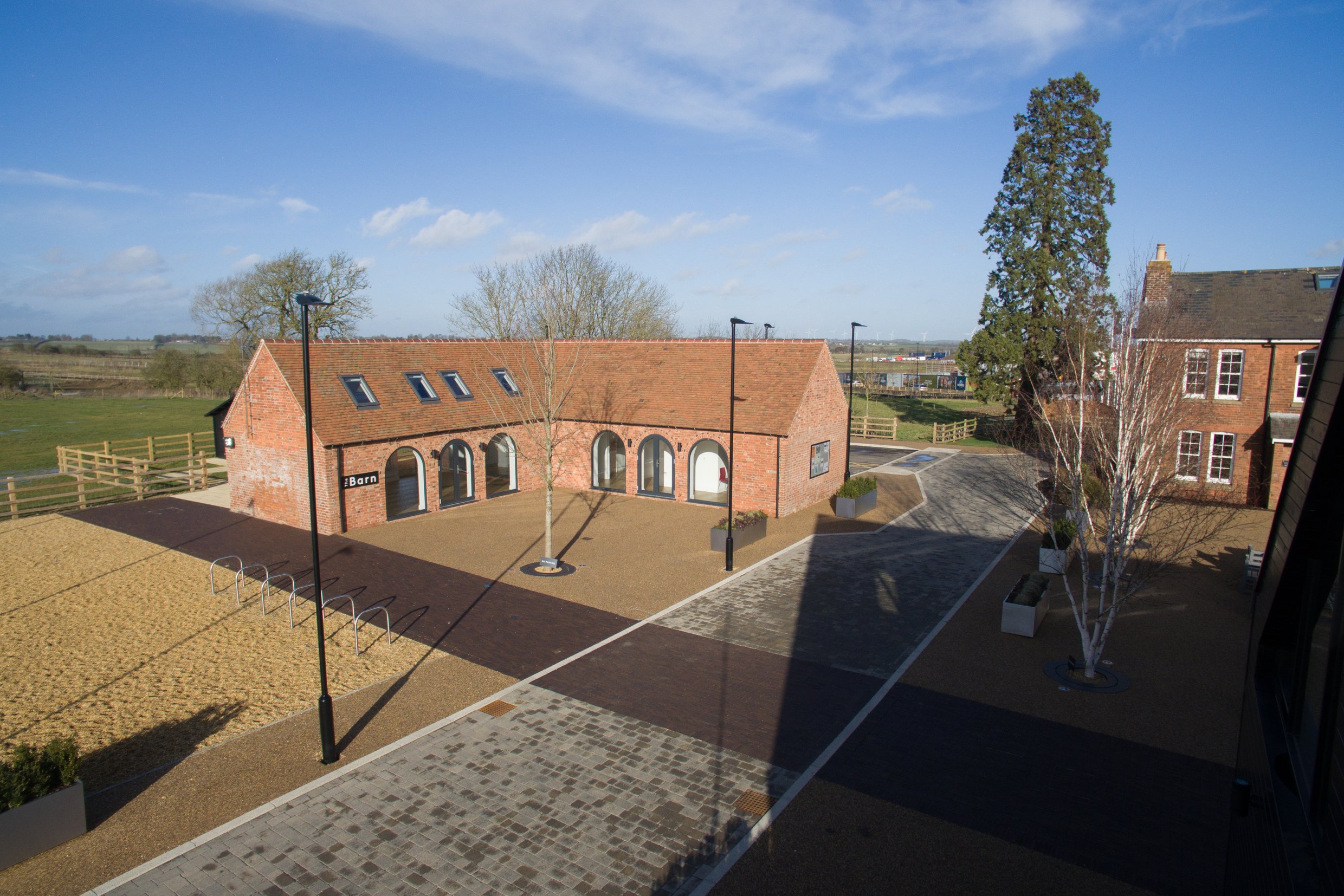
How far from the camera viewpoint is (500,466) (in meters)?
27.3

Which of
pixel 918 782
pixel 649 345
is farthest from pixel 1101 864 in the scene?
pixel 649 345

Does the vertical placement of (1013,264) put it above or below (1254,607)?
above

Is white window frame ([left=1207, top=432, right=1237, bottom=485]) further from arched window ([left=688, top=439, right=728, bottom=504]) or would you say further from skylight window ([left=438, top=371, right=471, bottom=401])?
skylight window ([left=438, top=371, right=471, bottom=401])

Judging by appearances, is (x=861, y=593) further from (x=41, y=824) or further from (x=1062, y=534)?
(x=41, y=824)

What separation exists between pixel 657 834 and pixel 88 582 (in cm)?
1507

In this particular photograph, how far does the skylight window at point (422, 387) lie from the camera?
76.5 feet

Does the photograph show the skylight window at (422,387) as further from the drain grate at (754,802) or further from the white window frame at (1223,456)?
the white window frame at (1223,456)

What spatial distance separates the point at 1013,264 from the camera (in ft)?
113

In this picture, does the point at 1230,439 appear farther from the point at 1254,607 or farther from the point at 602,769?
the point at 602,769

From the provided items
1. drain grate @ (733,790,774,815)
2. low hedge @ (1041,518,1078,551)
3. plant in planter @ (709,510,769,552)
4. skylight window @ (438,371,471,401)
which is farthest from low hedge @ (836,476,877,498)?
drain grate @ (733,790,774,815)

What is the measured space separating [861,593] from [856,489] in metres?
7.72

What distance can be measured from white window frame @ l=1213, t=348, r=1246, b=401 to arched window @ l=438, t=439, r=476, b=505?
25.0 meters

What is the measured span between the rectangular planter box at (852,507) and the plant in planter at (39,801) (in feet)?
62.2

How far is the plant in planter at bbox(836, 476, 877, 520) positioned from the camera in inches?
893
